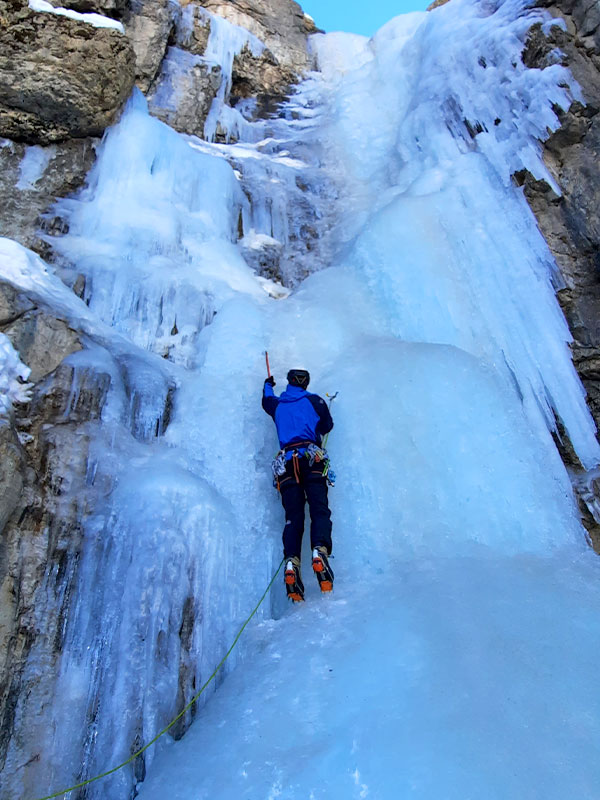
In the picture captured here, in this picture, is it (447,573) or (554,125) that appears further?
(554,125)

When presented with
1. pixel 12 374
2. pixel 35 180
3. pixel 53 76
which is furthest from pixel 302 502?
pixel 53 76

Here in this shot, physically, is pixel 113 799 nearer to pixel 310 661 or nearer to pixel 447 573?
pixel 310 661

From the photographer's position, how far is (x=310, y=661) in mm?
2900

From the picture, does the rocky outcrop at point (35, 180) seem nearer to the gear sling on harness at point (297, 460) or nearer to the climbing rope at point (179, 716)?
the gear sling on harness at point (297, 460)

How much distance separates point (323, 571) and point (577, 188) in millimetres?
4467

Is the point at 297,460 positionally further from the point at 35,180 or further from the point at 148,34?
the point at 148,34

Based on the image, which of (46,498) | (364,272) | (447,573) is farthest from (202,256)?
(447,573)

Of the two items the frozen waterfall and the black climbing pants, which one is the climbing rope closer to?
the frozen waterfall

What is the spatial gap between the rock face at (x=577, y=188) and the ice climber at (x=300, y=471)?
8.07 ft

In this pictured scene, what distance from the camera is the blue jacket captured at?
13.1 ft

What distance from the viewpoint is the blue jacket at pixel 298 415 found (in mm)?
3984

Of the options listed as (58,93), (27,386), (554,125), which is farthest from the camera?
(58,93)

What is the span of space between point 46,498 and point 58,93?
16.5 ft

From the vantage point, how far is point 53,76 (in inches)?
256
